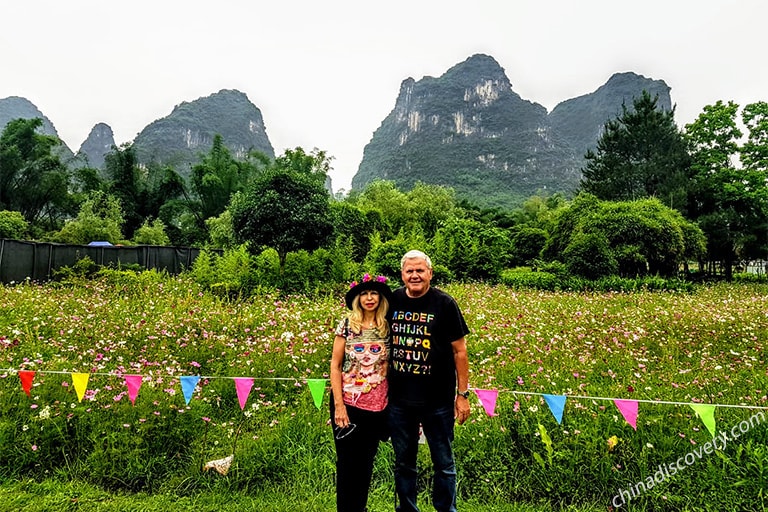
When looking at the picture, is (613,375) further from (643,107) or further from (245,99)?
(245,99)

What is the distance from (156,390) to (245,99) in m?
130

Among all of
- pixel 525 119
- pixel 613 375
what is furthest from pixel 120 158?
pixel 525 119

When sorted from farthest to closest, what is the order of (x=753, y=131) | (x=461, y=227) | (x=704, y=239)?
1. (x=753, y=131)
2. (x=704, y=239)
3. (x=461, y=227)

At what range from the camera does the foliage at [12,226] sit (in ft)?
75.2

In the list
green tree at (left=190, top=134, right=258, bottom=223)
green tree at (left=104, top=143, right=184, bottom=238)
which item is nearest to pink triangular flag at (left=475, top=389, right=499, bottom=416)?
green tree at (left=190, top=134, right=258, bottom=223)

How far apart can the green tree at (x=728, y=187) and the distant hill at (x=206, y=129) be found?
2917 inches

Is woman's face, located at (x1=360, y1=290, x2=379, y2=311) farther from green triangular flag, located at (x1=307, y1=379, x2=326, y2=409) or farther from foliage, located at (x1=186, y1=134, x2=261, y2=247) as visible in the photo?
foliage, located at (x1=186, y1=134, x2=261, y2=247)

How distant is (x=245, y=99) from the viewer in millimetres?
118938

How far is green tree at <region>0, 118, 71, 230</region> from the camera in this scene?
1247 inches

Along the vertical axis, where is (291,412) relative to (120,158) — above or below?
below

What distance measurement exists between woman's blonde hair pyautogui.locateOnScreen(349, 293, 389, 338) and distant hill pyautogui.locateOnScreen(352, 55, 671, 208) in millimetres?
79214

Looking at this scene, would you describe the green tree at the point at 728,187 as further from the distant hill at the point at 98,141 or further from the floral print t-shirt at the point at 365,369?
the distant hill at the point at 98,141

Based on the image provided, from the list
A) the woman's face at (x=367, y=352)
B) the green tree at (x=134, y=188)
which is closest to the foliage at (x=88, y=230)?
the green tree at (x=134, y=188)

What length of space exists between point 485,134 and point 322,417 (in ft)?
407
